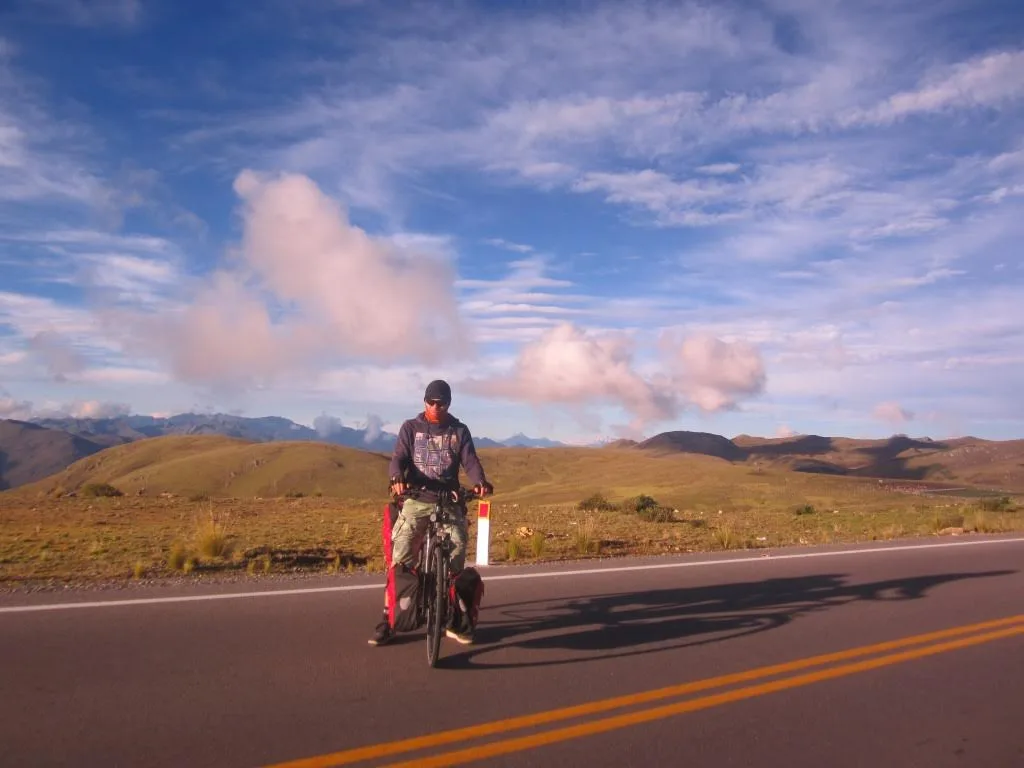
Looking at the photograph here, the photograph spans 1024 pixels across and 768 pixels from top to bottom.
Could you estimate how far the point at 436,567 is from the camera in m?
7.21

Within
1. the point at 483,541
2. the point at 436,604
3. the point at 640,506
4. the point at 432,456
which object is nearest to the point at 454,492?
the point at 432,456

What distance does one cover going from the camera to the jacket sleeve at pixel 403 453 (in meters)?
7.42

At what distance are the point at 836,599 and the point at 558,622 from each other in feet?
12.7

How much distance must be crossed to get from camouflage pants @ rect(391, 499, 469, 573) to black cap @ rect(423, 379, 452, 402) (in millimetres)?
908

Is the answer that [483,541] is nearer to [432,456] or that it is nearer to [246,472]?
[432,456]

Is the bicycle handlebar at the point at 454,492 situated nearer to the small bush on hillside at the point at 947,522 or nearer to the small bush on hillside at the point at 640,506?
the small bush on hillside at the point at 947,522

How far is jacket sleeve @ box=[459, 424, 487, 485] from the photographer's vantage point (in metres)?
7.51

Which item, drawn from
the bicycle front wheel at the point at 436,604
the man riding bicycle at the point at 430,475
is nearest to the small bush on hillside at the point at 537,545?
the man riding bicycle at the point at 430,475

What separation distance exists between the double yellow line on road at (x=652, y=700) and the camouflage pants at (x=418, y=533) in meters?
1.82

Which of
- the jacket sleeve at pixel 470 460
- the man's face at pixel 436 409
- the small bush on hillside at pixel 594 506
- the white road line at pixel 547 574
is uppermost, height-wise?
the man's face at pixel 436 409

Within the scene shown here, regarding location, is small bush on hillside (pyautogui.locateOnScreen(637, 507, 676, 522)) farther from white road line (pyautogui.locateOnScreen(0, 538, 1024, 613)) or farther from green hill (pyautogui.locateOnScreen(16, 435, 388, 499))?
green hill (pyautogui.locateOnScreen(16, 435, 388, 499))

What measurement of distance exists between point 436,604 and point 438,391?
1.81 m

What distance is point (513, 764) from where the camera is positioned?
5078 millimetres

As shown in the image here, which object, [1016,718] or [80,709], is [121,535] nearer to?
[80,709]
